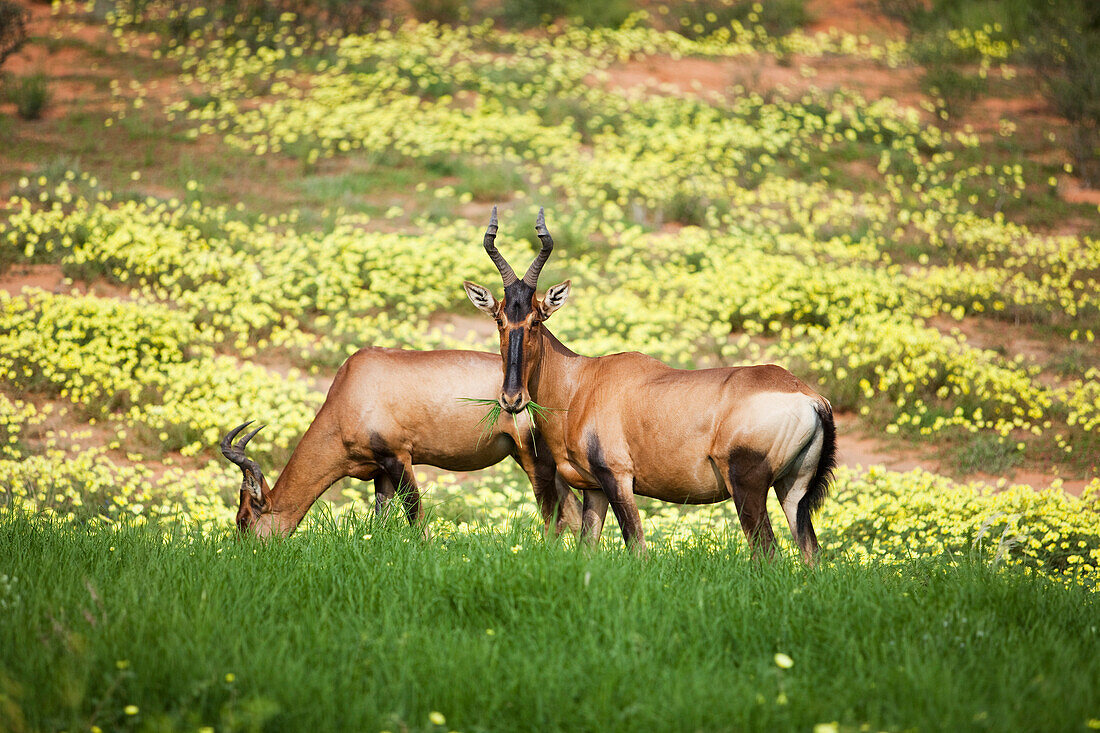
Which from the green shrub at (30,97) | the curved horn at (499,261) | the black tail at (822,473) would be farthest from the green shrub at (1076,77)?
the green shrub at (30,97)

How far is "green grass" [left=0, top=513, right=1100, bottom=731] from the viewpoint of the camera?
3.96 metres

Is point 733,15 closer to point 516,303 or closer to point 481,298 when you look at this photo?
point 481,298

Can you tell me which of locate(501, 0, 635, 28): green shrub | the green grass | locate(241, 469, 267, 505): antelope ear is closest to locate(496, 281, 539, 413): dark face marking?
the green grass

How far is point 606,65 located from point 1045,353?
13.4 metres

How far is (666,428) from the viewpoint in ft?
21.1

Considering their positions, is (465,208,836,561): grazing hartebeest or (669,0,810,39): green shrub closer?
(465,208,836,561): grazing hartebeest

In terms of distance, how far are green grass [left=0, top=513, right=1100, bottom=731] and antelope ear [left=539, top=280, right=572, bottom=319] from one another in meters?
1.77

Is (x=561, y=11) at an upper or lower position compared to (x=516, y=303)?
upper

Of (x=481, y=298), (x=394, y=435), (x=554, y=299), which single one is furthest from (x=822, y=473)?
(x=394, y=435)

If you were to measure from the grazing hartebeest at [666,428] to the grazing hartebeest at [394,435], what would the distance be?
0.57 m

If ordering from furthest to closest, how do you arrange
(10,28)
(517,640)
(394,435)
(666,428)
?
(10,28) < (394,435) < (666,428) < (517,640)

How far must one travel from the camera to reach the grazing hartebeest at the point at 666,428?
611 centimetres

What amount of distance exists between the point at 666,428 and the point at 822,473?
1050mm

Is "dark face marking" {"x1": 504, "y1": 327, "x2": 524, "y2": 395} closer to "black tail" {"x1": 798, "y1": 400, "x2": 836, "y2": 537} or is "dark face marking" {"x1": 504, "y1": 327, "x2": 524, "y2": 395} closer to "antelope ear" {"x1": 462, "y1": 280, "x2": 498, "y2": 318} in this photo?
"antelope ear" {"x1": 462, "y1": 280, "x2": 498, "y2": 318}
